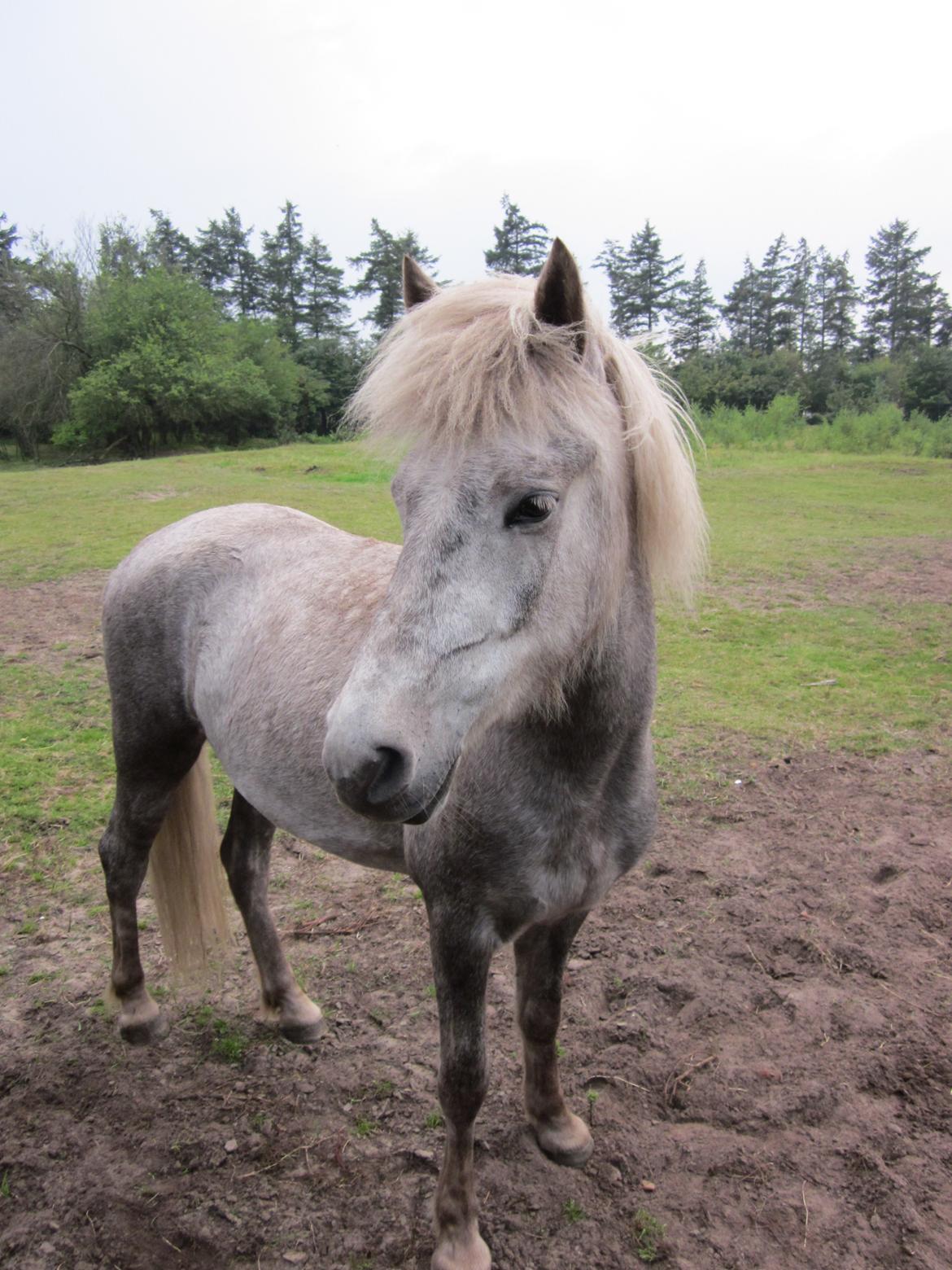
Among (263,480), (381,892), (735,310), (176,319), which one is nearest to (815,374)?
(735,310)

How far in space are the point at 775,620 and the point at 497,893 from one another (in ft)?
21.3

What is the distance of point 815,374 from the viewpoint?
129ft

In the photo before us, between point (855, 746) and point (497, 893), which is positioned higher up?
point (497, 893)

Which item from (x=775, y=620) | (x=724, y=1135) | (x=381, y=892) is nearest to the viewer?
(x=724, y=1135)

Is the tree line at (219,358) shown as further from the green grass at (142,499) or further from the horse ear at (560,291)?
the horse ear at (560,291)

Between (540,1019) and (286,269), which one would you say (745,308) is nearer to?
(286,269)

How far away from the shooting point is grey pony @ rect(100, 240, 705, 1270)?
139 centimetres

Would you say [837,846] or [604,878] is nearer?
[604,878]

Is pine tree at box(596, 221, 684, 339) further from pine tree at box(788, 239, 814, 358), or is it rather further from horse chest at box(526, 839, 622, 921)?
horse chest at box(526, 839, 622, 921)

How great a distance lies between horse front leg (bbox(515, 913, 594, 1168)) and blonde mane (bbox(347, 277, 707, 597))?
1181 millimetres

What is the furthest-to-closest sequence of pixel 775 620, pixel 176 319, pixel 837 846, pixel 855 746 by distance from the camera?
1. pixel 176 319
2. pixel 775 620
3. pixel 855 746
4. pixel 837 846

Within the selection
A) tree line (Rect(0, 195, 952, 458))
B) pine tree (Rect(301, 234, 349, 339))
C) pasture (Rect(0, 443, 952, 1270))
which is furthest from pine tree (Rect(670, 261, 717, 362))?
pasture (Rect(0, 443, 952, 1270))

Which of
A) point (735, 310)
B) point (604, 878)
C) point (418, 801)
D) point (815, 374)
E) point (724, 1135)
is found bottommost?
point (724, 1135)

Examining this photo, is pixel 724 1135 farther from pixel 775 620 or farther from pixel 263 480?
pixel 263 480
